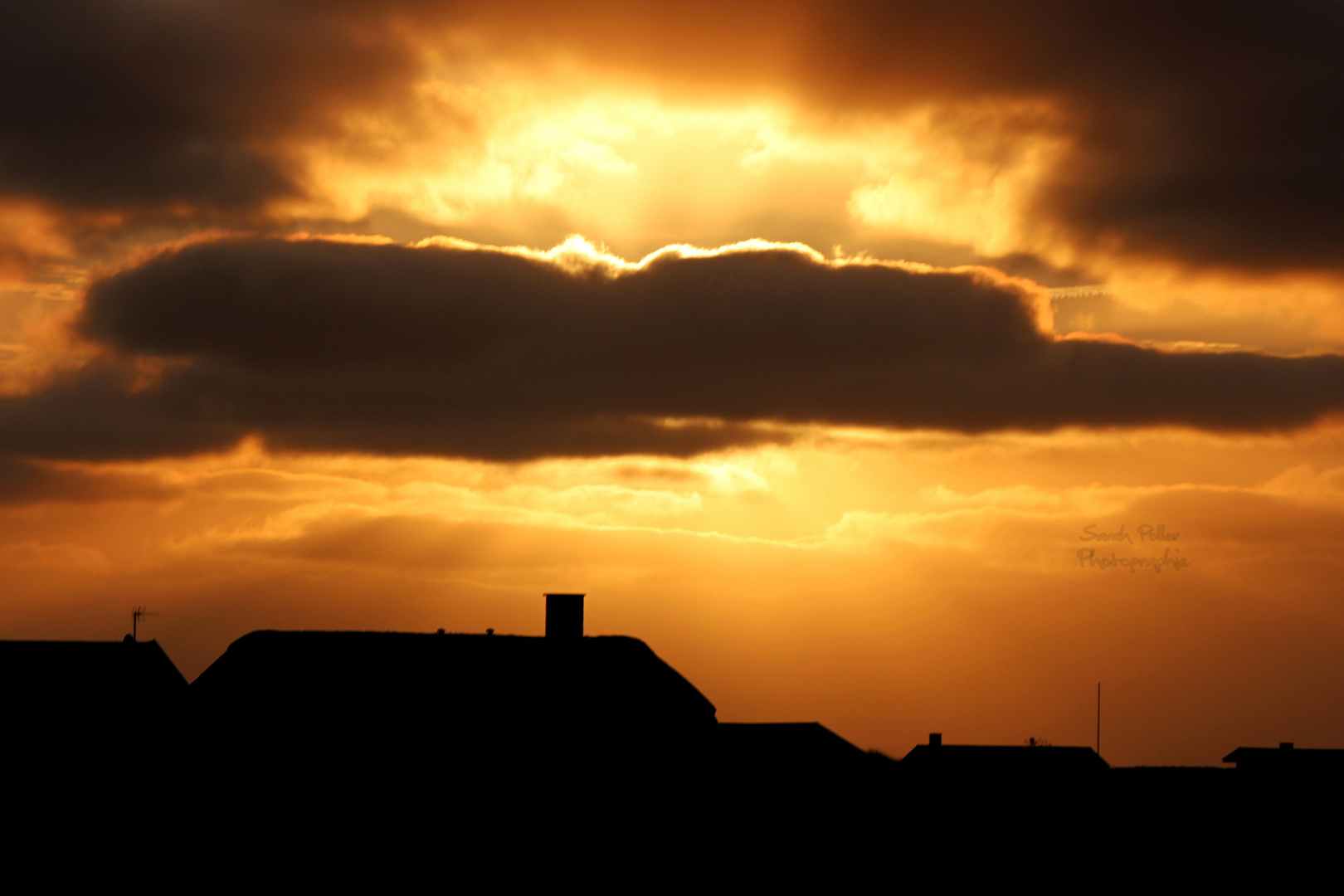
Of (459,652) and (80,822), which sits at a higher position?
(459,652)

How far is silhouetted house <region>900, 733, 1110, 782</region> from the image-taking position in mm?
64688

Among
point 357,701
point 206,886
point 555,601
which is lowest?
point 206,886

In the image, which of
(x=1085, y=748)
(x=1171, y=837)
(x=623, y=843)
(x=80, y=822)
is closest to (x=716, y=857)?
(x=623, y=843)

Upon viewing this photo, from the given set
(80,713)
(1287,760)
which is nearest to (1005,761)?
(1287,760)

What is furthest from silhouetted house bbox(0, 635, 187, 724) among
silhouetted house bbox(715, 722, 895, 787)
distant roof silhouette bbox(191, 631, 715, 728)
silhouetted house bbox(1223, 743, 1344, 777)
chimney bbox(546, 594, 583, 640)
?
silhouetted house bbox(1223, 743, 1344, 777)

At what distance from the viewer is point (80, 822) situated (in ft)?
169

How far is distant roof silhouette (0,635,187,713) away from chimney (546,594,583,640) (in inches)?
644

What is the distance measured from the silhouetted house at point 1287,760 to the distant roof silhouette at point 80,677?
44857 millimetres

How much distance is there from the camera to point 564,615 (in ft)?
187

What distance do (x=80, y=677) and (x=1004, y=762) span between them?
38.4m

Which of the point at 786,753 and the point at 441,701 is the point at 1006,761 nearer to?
the point at 786,753

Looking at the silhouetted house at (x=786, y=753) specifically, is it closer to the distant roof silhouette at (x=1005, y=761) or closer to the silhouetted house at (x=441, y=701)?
the silhouetted house at (x=441, y=701)

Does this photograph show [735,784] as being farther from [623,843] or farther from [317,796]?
[317,796]

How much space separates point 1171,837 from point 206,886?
3129 centimetres
